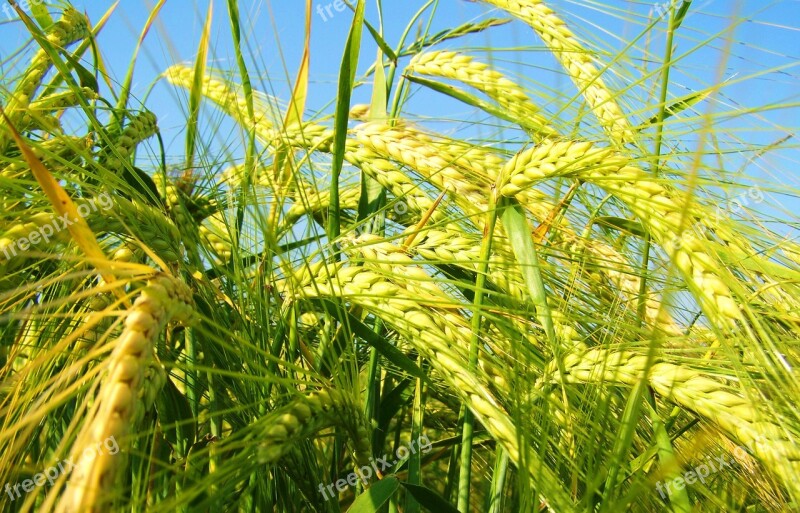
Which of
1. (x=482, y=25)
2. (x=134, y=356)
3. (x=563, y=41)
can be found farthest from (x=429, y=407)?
(x=134, y=356)

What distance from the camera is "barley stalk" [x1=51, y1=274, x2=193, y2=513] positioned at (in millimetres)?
402

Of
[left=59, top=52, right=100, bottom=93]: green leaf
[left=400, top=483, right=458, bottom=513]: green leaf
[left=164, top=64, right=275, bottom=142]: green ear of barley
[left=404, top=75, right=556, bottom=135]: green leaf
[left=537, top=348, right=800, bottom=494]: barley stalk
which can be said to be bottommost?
[left=400, top=483, right=458, bottom=513]: green leaf

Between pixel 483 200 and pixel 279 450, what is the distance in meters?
0.59

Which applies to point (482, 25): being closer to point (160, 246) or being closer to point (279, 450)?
point (160, 246)

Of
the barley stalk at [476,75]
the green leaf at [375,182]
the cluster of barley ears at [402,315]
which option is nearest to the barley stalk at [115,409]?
the cluster of barley ears at [402,315]

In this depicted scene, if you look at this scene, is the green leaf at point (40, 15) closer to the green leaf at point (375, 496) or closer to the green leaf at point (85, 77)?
the green leaf at point (85, 77)

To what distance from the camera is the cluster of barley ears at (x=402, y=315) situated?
71cm

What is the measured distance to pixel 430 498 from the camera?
830 mm

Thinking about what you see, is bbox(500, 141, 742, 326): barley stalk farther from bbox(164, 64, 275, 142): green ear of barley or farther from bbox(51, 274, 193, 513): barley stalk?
bbox(164, 64, 275, 142): green ear of barley

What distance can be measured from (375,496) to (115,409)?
17.8 inches

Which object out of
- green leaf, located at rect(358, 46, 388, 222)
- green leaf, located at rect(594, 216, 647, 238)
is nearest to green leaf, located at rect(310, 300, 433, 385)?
green leaf, located at rect(358, 46, 388, 222)

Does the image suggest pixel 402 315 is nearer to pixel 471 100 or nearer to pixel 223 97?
pixel 471 100

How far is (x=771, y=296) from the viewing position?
1043 mm

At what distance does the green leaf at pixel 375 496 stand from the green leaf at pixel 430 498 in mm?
25
